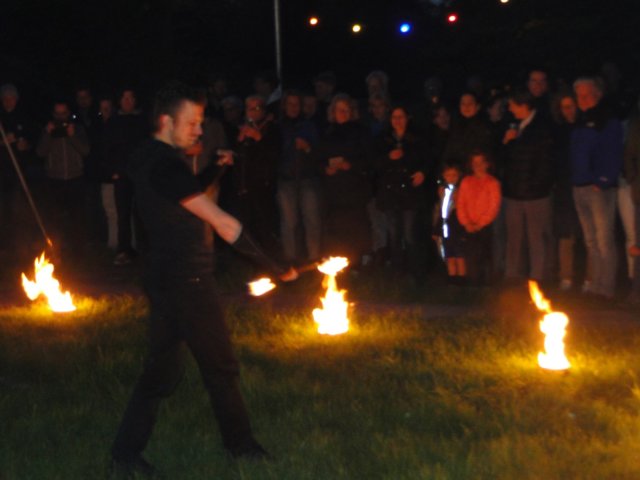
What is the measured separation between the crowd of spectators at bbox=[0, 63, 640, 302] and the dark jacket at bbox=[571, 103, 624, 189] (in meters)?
0.01

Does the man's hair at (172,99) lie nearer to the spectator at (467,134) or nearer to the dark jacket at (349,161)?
the spectator at (467,134)

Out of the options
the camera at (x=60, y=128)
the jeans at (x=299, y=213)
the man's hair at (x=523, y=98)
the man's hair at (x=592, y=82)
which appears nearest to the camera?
the man's hair at (x=592, y=82)

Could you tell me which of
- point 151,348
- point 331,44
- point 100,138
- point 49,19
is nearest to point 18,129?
point 100,138

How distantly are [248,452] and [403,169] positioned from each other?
22.4 ft

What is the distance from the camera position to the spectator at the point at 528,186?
12.9 m

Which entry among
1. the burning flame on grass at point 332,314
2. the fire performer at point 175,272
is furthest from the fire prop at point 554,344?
the fire performer at point 175,272

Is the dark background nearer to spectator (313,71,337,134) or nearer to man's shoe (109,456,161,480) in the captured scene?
spectator (313,71,337,134)

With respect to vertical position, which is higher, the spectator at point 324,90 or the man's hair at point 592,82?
the spectator at point 324,90

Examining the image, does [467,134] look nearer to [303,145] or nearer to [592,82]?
[592,82]

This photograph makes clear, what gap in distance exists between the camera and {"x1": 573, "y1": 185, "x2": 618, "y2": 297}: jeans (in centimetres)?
1243

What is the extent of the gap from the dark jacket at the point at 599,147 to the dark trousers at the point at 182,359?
6093 mm

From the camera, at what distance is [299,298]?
13.1 metres

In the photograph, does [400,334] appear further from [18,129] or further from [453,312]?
[18,129]

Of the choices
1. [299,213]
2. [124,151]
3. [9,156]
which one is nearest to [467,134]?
[299,213]
